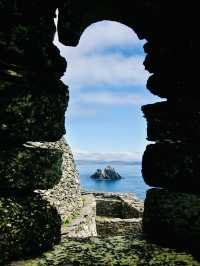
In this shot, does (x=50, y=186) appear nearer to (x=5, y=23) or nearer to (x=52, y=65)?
Result: (x=52, y=65)

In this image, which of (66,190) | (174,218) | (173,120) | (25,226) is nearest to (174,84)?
(173,120)

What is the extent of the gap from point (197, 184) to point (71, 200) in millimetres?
17165

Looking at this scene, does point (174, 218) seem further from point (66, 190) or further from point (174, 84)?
point (66, 190)

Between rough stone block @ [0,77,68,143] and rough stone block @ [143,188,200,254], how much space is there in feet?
4.27

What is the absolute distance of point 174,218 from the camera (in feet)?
12.1

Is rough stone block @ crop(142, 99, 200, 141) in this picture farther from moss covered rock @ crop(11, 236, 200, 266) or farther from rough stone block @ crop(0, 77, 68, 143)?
moss covered rock @ crop(11, 236, 200, 266)

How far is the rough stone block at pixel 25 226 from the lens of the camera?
3.05 m

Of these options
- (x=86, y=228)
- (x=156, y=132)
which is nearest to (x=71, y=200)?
(x=86, y=228)

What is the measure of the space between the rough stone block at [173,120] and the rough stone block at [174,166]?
0.36ft

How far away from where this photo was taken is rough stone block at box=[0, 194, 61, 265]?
120 inches

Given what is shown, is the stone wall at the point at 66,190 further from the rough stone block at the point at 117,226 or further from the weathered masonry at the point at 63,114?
the weathered masonry at the point at 63,114

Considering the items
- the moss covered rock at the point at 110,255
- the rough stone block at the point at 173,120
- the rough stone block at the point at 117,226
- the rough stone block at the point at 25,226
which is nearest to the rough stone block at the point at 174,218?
the moss covered rock at the point at 110,255

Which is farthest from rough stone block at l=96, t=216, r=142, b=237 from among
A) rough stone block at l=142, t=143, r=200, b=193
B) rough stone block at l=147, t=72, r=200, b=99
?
rough stone block at l=147, t=72, r=200, b=99

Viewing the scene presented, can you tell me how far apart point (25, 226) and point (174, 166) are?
1661 millimetres
